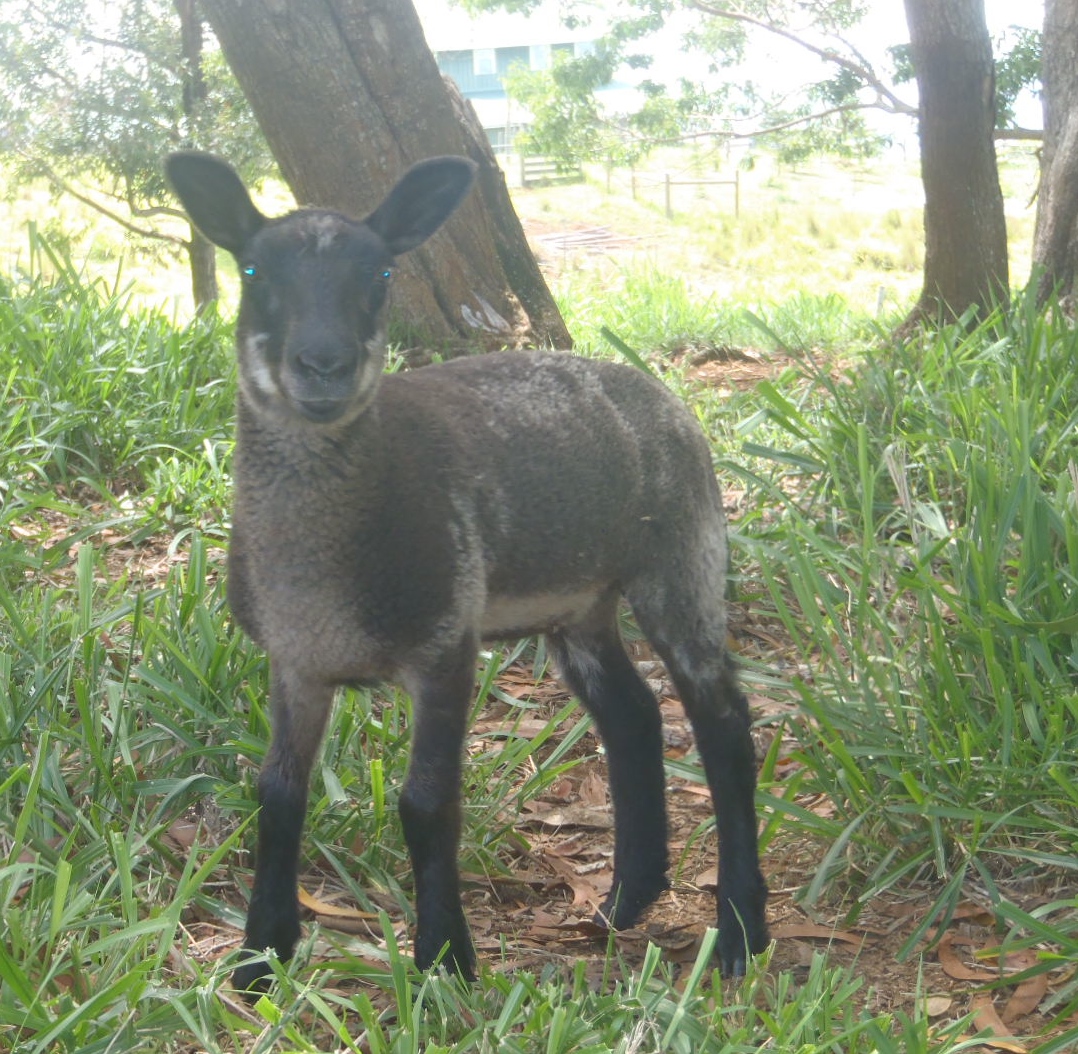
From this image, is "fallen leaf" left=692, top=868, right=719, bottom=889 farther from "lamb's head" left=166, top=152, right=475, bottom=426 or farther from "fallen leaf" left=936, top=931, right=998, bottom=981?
"lamb's head" left=166, top=152, right=475, bottom=426

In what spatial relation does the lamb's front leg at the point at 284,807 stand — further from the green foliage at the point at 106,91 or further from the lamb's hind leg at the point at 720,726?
the green foliage at the point at 106,91

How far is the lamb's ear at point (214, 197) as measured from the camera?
3.40 meters

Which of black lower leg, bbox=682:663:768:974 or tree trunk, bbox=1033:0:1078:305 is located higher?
tree trunk, bbox=1033:0:1078:305

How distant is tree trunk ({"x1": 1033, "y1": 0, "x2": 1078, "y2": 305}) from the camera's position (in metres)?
6.91

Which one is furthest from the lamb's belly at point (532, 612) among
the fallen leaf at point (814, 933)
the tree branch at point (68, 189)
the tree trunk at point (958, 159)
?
the tree branch at point (68, 189)

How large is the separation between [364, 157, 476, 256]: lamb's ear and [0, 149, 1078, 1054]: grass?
1314 mm

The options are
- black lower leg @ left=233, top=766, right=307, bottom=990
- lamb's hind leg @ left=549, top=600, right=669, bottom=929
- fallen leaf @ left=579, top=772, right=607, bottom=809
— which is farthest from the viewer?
fallen leaf @ left=579, top=772, right=607, bottom=809

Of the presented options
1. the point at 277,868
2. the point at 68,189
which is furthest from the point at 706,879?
the point at 68,189

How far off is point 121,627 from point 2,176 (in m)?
17.4

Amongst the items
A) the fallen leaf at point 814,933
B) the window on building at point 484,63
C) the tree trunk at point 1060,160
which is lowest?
the fallen leaf at point 814,933

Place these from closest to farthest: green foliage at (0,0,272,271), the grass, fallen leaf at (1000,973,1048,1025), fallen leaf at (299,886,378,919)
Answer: the grass < fallen leaf at (1000,973,1048,1025) < fallen leaf at (299,886,378,919) < green foliage at (0,0,272,271)

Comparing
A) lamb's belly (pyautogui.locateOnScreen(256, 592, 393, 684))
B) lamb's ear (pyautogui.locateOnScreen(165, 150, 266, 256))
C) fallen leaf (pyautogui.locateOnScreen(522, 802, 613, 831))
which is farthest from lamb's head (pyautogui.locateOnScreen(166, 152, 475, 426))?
fallen leaf (pyautogui.locateOnScreen(522, 802, 613, 831))

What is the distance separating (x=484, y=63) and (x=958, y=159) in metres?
21.4

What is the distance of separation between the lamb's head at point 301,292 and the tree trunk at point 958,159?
5085mm
